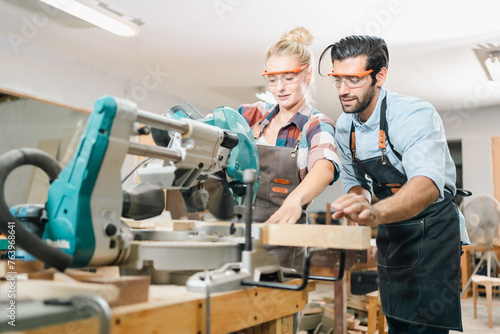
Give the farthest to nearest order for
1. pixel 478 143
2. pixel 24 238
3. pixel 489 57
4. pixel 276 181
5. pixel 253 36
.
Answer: pixel 478 143 < pixel 489 57 < pixel 253 36 < pixel 276 181 < pixel 24 238

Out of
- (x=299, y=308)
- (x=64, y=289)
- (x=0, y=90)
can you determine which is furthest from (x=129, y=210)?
(x=0, y=90)

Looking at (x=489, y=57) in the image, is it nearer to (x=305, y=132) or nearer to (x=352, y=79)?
(x=352, y=79)

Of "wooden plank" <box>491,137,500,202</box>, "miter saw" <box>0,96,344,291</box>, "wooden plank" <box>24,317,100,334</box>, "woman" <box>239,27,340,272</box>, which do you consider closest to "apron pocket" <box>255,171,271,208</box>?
"woman" <box>239,27,340,272</box>

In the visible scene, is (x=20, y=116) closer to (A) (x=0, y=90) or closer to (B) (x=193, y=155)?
(A) (x=0, y=90)

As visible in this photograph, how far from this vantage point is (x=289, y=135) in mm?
1884

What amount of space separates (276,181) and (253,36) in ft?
11.3

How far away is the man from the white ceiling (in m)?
2.53

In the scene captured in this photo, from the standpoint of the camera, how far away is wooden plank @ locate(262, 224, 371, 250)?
0.98 metres

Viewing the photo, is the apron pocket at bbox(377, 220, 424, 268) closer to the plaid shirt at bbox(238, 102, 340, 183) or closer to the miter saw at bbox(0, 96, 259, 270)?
the plaid shirt at bbox(238, 102, 340, 183)

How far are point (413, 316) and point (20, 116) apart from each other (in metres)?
4.99

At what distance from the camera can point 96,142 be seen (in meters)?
0.92

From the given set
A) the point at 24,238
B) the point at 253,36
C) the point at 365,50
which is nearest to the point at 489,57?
the point at 253,36

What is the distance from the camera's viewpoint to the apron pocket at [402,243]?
1703mm

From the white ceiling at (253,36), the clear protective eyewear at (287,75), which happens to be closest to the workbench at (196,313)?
the clear protective eyewear at (287,75)
